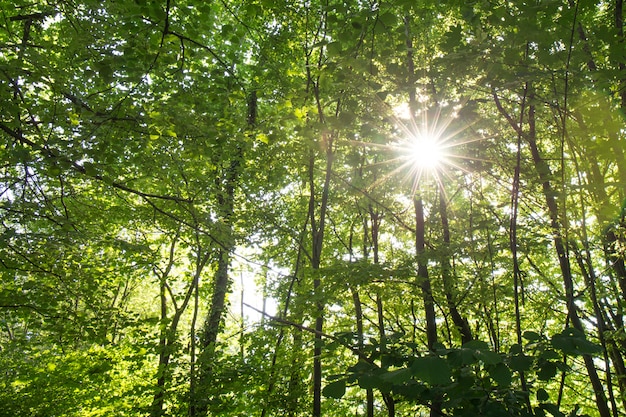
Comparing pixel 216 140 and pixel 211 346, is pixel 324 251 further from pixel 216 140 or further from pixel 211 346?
pixel 216 140

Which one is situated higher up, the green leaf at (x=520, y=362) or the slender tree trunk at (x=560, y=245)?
the slender tree trunk at (x=560, y=245)

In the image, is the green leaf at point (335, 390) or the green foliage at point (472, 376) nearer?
the green foliage at point (472, 376)

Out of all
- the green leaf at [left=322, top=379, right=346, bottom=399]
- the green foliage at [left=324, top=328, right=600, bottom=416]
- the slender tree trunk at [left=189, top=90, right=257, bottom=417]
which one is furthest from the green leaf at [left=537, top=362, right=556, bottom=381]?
the slender tree trunk at [left=189, top=90, right=257, bottom=417]

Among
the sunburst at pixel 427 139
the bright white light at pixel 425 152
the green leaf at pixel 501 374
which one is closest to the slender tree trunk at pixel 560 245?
the sunburst at pixel 427 139

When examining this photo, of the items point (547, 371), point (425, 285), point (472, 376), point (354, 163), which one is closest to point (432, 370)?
point (472, 376)

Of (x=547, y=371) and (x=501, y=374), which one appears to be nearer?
(x=501, y=374)

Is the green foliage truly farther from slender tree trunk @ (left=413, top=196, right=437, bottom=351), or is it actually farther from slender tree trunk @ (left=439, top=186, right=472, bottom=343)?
slender tree trunk @ (left=439, top=186, right=472, bottom=343)

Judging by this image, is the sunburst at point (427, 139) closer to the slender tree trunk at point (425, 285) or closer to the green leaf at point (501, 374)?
the slender tree trunk at point (425, 285)

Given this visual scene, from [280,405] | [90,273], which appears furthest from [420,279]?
[90,273]

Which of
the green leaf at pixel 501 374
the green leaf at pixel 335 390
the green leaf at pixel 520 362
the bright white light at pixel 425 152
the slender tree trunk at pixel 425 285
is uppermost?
the bright white light at pixel 425 152

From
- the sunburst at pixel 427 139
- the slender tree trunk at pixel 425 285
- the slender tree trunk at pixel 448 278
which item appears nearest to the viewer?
the slender tree trunk at pixel 425 285

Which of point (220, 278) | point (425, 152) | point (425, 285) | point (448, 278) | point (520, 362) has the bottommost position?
point (520, 362)

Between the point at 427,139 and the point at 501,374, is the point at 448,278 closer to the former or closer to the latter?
the point at 427,139

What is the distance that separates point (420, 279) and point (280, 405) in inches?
111
